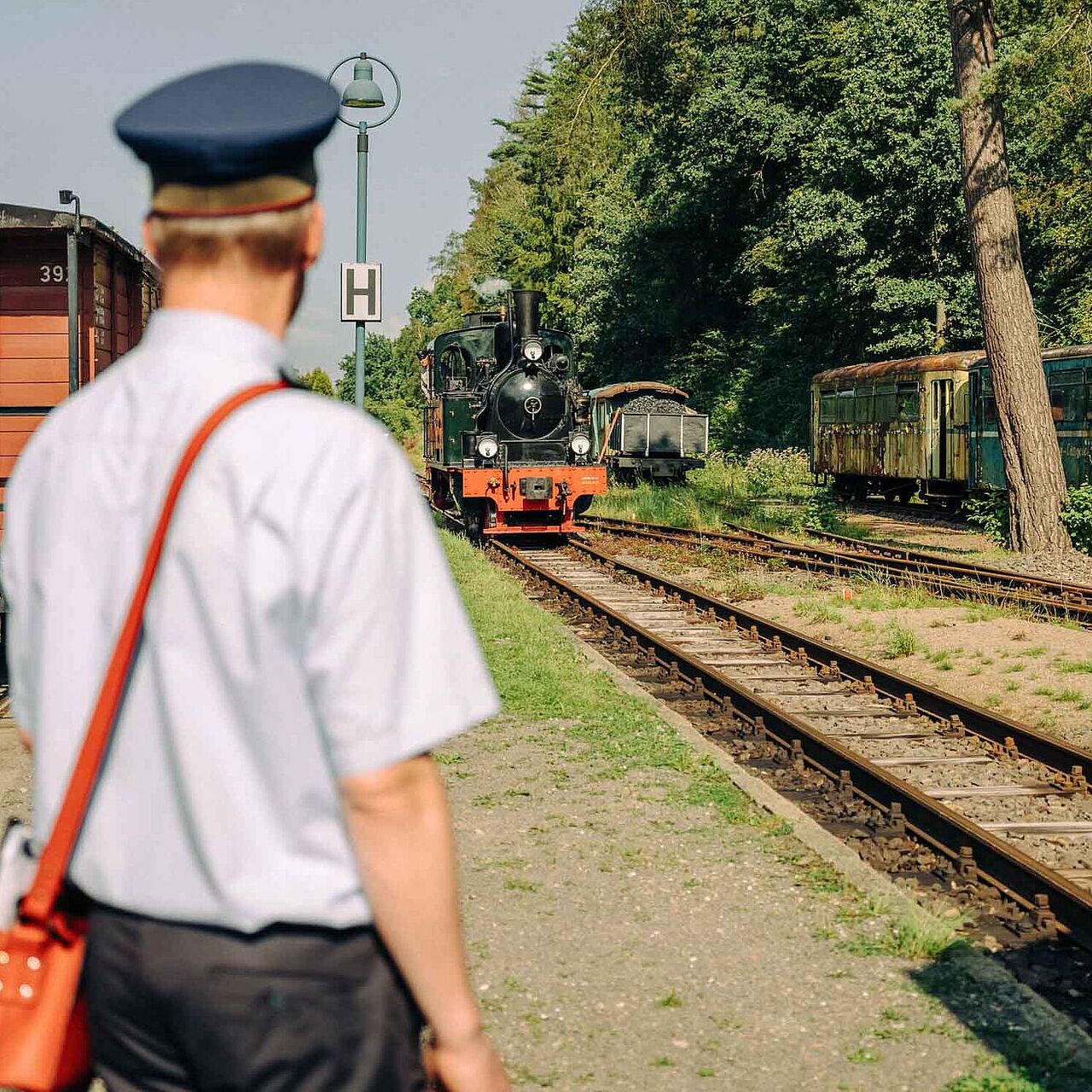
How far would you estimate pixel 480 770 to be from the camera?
704 cm

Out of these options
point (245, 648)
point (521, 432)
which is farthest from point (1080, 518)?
point (245, 648)

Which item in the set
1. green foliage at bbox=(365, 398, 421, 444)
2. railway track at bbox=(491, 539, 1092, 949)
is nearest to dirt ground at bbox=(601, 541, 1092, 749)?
railway track at bbox=(491, 539, 1092, 949)

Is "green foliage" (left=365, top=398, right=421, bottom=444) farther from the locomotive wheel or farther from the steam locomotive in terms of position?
the steam locomotive

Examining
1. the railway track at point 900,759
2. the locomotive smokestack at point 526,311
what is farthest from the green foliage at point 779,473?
the railway track at point 900,759

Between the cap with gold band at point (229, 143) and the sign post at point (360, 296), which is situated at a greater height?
the sign post at point (360, 296)

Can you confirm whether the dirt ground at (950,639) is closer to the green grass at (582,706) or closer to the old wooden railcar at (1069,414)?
the green grass at (582,706)

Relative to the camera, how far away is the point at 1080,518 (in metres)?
17.0

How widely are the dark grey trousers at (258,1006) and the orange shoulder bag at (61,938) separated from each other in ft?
0.21

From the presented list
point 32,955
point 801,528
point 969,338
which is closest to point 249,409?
point 32,955

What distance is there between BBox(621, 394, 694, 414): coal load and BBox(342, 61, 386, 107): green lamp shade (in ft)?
72.5

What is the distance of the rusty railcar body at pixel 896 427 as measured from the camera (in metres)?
24.1

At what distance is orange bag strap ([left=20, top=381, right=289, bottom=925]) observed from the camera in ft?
5.02

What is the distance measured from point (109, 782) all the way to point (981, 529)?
20575 millimetres

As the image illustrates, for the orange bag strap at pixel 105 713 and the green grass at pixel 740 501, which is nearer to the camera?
the orange bag strap at pixel 105 713
